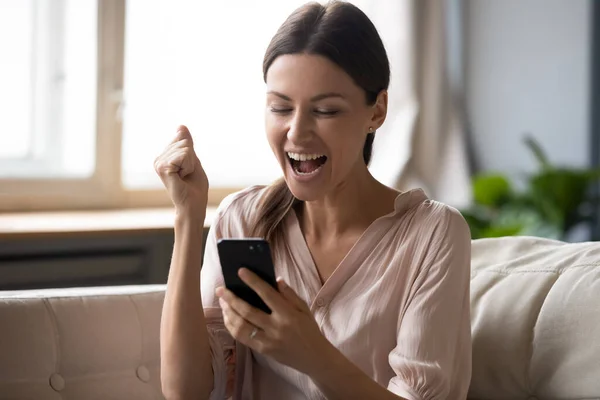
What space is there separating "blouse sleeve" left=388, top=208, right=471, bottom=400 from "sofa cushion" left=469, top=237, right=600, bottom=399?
16 cm

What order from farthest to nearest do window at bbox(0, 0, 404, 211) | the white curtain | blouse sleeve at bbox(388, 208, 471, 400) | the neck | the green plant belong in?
the white curtain < the green plant < window at bbox(0, 0, 404, 211) < the neck < blouse sleeve at bbox(388, 208, 471, 400)

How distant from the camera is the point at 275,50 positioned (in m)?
1.67

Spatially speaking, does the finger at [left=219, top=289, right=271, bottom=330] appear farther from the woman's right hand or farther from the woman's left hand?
the woman's right hand

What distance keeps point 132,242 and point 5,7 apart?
35.7 inches

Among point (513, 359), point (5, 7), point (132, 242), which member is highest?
point (5, 7)

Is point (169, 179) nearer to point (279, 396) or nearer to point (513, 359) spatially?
point (279, 396)

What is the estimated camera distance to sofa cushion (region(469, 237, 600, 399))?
1.64 metres

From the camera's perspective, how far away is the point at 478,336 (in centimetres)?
179

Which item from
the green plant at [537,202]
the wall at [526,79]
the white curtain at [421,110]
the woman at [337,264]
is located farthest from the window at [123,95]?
the woman at [337,264]

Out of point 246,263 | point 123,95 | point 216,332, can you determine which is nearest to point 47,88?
point 123,95

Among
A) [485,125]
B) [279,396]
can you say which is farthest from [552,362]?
A: [485,125]

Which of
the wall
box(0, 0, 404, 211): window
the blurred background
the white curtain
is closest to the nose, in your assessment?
the blurred background

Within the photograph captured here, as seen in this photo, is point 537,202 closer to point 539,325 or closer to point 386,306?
point 539,325

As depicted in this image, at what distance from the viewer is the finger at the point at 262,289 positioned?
53.0 inches
